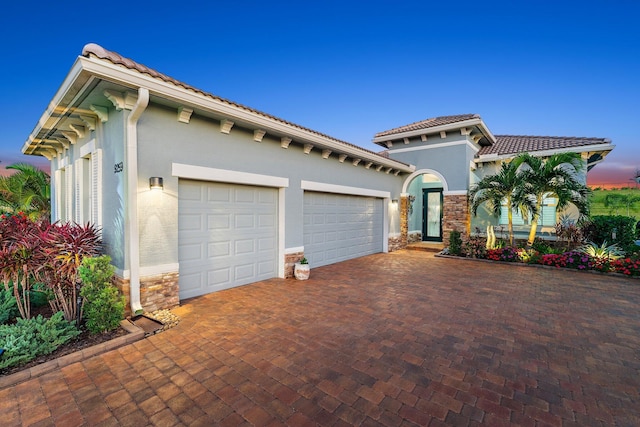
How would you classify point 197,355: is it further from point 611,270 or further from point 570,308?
point 611,270

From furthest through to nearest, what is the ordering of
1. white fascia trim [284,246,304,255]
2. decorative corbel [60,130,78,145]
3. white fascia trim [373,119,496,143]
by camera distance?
1. white fascia trim [373,119,496,143]
2. white fascia trim [284,246,304,255]
3. decorative corbel [60,130,78,145]

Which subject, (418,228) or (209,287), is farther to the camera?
(418,228)

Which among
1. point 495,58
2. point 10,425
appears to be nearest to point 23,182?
point 10,425

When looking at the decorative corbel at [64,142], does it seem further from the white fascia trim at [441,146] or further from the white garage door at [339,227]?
the white fascia trim at [441,146]

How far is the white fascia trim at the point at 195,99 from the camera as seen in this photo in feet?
12.1

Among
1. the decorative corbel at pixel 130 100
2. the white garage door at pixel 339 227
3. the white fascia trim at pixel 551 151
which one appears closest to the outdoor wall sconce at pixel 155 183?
the decorative corbel at pixel 130 100

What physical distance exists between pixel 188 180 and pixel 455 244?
10.1 m

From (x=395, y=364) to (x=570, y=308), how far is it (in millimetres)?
4416

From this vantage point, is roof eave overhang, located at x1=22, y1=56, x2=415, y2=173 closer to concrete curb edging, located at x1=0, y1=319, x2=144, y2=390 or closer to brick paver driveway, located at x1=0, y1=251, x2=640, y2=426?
concrete curb edging, located at x1=0, y1=319, x2=144, y2=390

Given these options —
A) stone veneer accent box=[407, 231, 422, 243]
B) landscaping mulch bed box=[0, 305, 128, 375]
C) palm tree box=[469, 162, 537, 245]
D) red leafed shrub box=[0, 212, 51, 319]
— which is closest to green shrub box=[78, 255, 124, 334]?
landscaping mulch bed box=[0, 305, 128, 375]

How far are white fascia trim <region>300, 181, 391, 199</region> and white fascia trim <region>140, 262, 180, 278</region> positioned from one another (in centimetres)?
388

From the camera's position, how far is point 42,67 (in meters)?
10.2

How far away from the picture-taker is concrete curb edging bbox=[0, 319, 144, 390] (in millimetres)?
2795

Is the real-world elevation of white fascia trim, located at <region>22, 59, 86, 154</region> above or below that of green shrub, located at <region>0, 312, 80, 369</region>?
above
